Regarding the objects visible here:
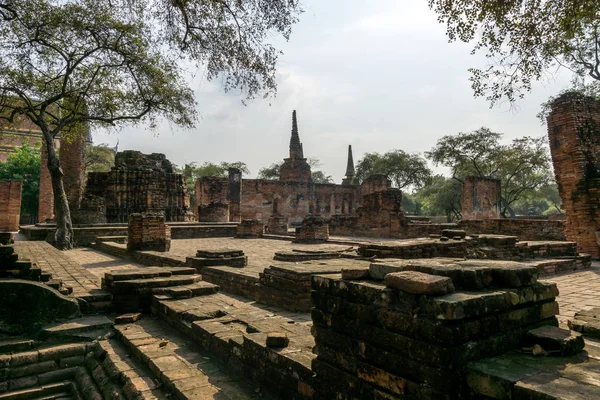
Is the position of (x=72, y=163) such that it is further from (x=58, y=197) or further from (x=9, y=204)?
(x=58, y=197)

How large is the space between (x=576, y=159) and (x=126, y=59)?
12926 mm

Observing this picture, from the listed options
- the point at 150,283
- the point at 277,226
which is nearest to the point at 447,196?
the point at 277,226

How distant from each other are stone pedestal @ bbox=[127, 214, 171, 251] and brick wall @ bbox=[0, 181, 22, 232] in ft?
46.3

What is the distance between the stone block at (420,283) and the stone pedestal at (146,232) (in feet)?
29.0

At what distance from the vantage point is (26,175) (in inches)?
1026

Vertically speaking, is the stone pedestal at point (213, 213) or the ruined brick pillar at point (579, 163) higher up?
the ruined brick pillar at point (579, 163)

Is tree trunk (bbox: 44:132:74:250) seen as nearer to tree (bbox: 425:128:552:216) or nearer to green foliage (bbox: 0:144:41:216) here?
green foliage (bbox: 0:144:41:216)

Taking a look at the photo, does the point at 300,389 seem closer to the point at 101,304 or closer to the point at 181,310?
the point at 181,310

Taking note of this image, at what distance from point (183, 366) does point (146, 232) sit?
7329mm

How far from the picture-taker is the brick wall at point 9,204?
62.7 ft

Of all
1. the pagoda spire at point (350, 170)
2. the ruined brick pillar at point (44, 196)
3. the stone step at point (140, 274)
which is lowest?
the stone step at point (140, 274)

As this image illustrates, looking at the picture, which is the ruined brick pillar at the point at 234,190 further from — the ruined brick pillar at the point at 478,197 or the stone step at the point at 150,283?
the stone step at the point at 150,283

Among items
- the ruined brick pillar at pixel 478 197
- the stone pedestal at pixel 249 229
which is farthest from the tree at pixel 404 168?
the stone pedestal at pixel 249 229

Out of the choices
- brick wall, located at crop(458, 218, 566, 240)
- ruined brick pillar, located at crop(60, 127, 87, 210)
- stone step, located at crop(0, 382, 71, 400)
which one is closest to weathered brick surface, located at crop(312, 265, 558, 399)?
stone step, located at crop(0, 382, 71, 400)
